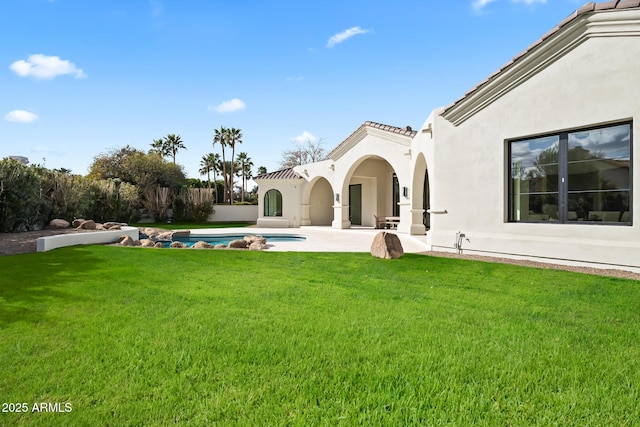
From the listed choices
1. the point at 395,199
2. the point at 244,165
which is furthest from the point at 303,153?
the point at 395,199

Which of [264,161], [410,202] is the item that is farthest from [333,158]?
[264,161]

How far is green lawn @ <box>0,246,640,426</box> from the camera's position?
258 cm

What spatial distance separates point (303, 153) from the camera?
50969mm

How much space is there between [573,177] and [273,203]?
20118 millimetres

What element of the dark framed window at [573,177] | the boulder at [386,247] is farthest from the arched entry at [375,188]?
the dark framed window at [573,177]

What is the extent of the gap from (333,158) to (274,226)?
21.1ft

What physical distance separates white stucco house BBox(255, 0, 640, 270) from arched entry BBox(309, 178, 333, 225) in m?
14.2

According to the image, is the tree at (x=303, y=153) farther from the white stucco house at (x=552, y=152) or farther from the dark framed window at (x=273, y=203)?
the white stucco house at (x=552, y=152)

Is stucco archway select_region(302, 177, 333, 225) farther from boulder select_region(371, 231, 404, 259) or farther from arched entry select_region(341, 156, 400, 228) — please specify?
boulder select_region(371, 231, 404, 259)

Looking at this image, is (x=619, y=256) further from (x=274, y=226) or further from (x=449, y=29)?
(x=274, y=226)

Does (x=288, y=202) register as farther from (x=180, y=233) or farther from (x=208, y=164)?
(x=208, y=164)

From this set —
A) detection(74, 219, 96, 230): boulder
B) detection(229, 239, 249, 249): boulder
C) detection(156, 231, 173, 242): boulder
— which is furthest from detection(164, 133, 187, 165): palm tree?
detection(229, 239, 249, 249): boulder

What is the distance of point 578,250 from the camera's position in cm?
841

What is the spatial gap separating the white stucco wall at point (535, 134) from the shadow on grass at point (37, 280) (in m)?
9.50
